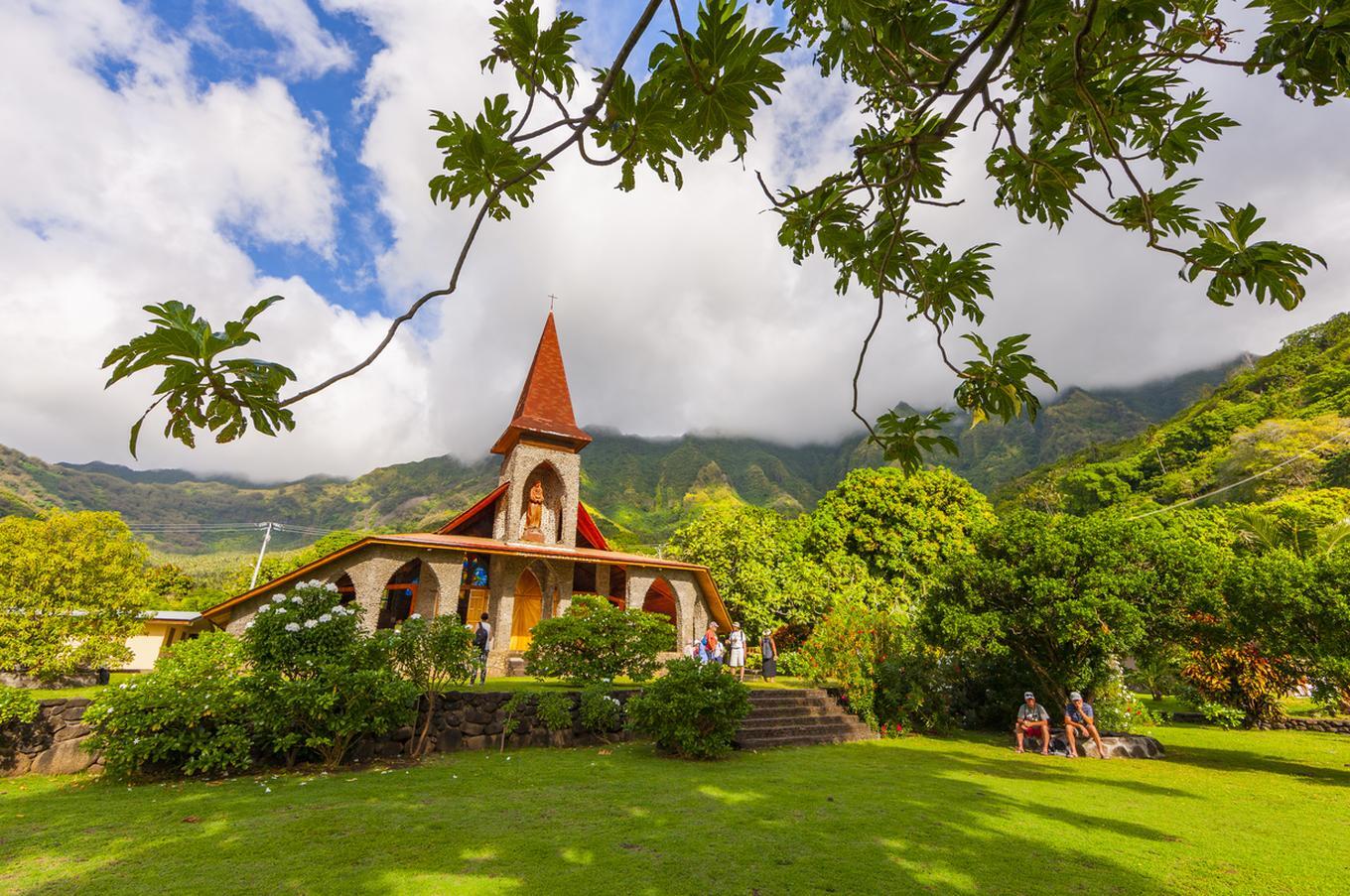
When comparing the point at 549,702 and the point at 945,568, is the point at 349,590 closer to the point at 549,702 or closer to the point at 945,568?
the point at 549,702

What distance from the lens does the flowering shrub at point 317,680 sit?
723cm

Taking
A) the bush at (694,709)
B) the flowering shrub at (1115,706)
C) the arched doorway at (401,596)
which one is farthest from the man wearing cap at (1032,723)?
the arched doorway at (401,596)

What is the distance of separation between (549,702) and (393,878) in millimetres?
6087

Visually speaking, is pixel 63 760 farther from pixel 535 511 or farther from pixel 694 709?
pixel 535 511

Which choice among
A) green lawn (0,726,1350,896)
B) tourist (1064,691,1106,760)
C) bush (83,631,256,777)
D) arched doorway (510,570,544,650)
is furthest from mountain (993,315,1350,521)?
bush (83,631,256,777)

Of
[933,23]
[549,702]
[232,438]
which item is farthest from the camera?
[549,702]

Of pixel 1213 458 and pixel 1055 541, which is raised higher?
pixel 1213 458

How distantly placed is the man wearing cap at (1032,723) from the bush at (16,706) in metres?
14.8

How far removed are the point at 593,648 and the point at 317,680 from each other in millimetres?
4807

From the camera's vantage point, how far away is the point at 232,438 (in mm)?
1711

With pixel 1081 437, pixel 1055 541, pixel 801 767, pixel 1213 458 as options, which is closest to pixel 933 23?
pixel 801 767

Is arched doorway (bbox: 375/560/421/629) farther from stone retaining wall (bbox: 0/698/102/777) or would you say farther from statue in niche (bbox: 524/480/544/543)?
stone retaining wall (bbox: 0/698/102/777)

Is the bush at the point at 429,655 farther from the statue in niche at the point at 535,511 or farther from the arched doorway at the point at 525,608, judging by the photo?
the statue in niche at the point at 535,511

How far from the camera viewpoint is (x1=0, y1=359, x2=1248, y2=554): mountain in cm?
9062
